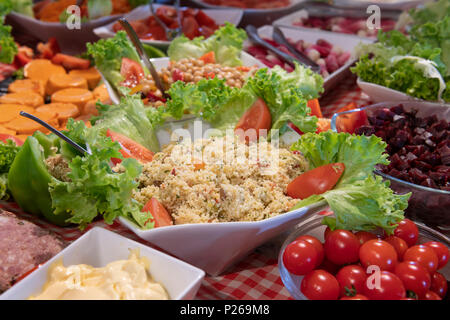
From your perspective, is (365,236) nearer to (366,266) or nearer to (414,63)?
(366,266)

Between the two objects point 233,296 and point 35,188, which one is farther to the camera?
point 35,188

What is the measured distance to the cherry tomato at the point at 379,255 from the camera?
48.6 inches

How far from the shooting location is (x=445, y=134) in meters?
1.85

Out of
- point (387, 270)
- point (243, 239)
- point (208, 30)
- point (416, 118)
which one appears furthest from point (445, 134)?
point (208, 30)

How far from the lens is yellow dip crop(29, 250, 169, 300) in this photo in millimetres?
1149

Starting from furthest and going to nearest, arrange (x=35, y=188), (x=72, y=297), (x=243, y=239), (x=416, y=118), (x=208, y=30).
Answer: (x=208, y=30), (x=416, y=118), (x=35, y=188), (x=243, y=239), (x=72, y=297)

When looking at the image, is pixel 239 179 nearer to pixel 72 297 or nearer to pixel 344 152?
pixel 344 152

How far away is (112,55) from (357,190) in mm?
1708

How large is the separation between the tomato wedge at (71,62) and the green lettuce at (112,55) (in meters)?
0.49

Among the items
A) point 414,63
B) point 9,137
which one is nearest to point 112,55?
point 9,137

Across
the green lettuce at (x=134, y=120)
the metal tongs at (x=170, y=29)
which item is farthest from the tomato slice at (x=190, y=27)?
the green lettuce at (x=134, y=120)

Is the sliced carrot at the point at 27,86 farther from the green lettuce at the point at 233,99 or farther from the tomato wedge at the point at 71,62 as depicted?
the green lettuce at the point at 233,99

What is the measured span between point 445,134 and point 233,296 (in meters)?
1.10

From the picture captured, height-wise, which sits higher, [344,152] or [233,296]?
[344,152]
